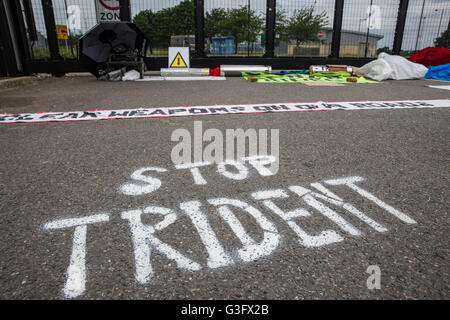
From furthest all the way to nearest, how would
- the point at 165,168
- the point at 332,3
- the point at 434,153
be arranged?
the point at 332,3, the point at 434,153, the point at 165,168

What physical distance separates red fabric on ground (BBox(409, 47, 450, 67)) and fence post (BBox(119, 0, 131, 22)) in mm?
12153

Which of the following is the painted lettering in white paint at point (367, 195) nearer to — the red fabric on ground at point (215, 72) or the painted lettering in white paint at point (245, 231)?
the painted lettering in white paint at point (245, 231)

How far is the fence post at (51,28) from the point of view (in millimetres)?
10977

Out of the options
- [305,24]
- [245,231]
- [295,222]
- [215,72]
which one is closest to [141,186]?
[245,231]

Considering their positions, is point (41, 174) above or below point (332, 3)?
below

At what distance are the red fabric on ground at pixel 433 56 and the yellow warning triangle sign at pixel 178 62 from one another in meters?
9.97

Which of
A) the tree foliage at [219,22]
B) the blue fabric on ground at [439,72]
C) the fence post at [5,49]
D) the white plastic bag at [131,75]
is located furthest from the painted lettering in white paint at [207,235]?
the blue fabric on ground at [439,72]

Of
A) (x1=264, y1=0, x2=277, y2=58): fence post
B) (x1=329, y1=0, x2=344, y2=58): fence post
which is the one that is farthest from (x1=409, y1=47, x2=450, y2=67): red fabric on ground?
(x1=264, y1=0, x2=277, y2=58): fence post

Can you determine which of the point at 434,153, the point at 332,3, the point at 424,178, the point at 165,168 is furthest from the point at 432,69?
the point at 165,168

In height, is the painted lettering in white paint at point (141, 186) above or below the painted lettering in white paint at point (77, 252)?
above

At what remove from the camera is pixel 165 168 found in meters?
2.85

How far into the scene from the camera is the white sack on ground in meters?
10.5
